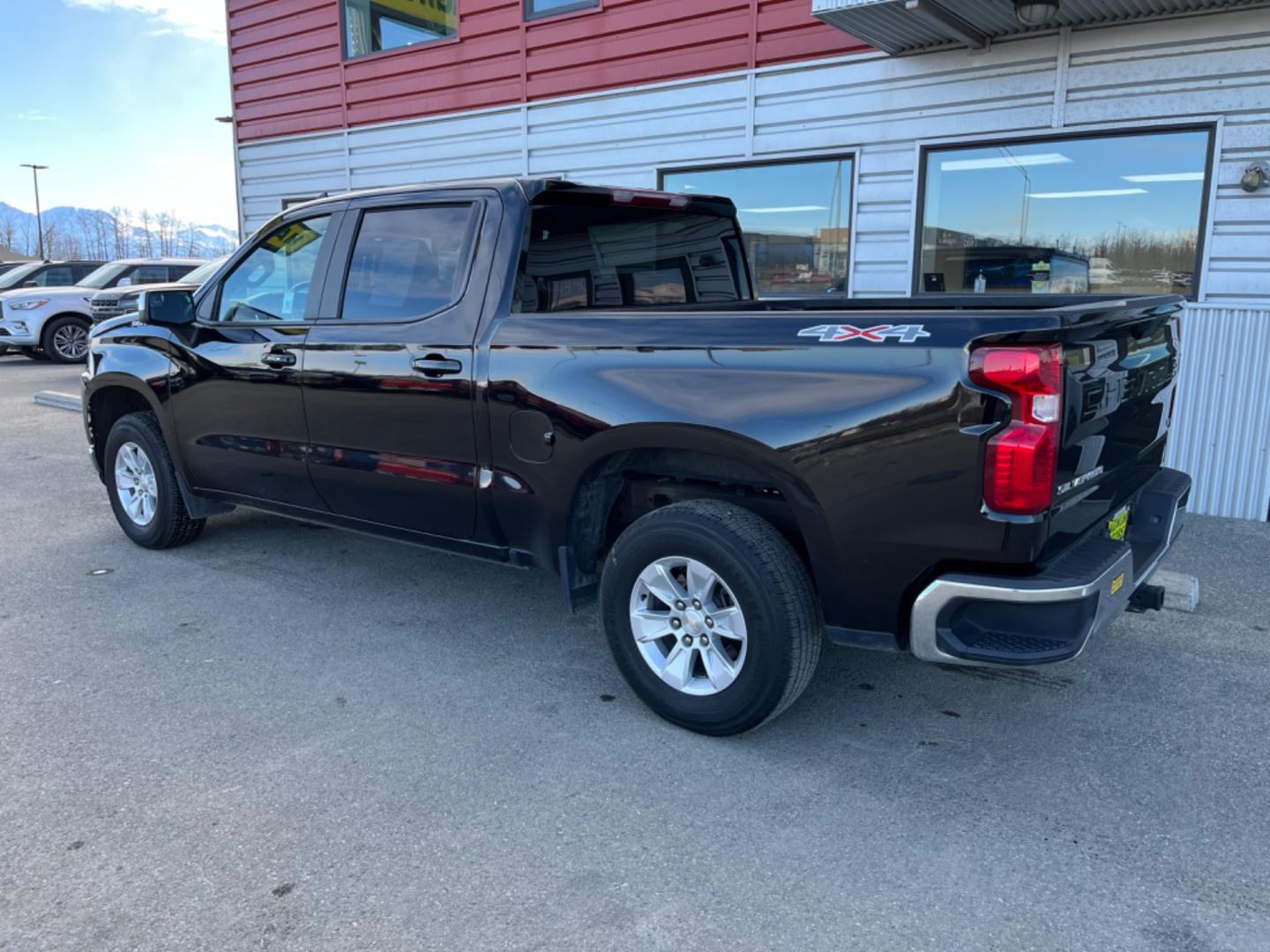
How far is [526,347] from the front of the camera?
3.58 metres

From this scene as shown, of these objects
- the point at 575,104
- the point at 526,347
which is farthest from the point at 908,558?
the point at 575,104

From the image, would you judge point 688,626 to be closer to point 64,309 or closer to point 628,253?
point 628,253

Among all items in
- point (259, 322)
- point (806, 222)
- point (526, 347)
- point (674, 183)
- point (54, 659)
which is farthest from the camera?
point (674, 183)

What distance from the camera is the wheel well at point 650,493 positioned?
336cm

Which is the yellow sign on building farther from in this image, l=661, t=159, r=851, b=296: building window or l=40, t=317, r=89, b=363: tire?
l=40, t=317, r=89, b=363: tire

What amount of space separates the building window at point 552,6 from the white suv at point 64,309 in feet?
30.6

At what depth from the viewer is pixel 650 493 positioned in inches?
148

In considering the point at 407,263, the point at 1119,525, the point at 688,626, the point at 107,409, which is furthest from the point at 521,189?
the point at 107,409

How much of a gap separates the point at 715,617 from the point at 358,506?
1937mm

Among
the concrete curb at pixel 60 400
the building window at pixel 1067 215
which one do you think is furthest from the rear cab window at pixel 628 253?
the concrete curb at pixel 60 400

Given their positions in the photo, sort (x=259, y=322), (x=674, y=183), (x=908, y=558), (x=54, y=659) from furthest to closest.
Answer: (x=674, y=183) → (x=259, y=322) → (x=54, y=659) → (x=908, y=558)

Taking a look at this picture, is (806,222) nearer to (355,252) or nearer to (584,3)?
(584,3)

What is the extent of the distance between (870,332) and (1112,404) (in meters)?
0.85

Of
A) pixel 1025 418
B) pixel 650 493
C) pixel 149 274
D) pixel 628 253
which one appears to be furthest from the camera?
pixel 149 274
